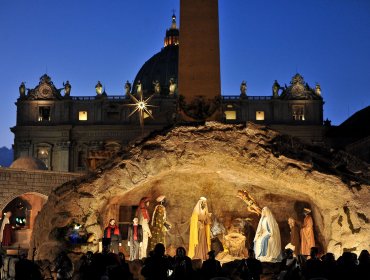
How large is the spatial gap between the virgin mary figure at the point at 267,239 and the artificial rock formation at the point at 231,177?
1.25 meters

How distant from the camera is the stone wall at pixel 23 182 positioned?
36.5 m

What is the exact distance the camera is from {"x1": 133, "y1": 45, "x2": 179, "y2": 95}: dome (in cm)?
8025

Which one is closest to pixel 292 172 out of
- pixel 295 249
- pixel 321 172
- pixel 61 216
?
pixel 321 172

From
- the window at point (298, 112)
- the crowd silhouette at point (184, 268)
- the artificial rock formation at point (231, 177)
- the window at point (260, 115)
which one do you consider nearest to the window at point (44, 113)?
the window at point (260, 115)

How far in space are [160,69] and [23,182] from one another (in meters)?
46.7

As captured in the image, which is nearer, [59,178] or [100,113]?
[59,178]

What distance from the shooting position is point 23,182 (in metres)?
37.5

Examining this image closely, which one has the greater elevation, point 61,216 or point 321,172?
point 321,172

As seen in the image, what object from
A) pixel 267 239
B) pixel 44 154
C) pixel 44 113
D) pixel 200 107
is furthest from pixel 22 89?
pixel 267 239

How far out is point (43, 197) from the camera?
129 feet

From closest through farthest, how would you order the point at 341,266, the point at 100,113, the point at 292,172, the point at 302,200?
the point at 341,266 < the point at 292,172 < the point at 302,200 < the point at 100,113

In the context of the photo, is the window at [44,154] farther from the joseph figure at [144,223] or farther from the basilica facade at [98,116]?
the joseph figure at [144,223]

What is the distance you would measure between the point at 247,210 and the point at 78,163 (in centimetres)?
4701

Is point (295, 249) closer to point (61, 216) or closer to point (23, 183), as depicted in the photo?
point (61, 216)
